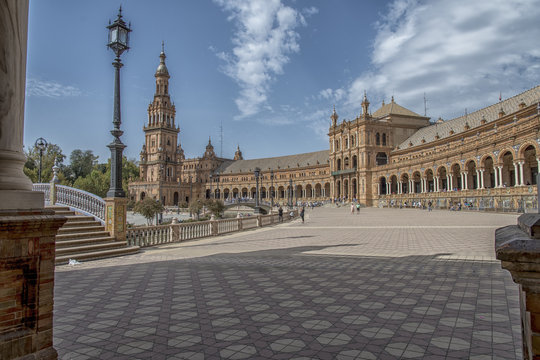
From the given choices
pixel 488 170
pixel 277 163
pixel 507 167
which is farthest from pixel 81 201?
pixel 277 163

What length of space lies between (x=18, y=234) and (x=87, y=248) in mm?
8592

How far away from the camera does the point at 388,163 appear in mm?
71875

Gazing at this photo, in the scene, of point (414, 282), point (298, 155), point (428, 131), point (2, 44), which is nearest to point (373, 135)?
point (428, 131)

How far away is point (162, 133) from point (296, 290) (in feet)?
337

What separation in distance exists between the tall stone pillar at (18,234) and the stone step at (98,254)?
7265 millimetres

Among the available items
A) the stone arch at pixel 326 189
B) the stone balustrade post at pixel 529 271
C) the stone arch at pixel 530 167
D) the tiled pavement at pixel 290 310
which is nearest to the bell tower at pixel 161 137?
the stone arch at pixel 326 189

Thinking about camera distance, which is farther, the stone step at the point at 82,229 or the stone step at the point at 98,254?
the stone step at the point at 82,229

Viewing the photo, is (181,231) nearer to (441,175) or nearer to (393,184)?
(441,175)

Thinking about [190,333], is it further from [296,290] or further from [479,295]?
[479,295]

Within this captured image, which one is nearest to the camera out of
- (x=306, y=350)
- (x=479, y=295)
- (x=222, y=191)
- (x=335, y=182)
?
(x=306, y=350)

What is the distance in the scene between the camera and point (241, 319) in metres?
4.82

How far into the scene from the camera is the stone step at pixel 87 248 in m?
9.92

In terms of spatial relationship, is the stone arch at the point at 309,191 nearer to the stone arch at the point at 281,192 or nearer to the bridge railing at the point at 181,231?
the stone arch at the point at 281,192

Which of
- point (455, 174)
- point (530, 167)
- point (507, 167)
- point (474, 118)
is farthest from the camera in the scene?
point (474, 118)
